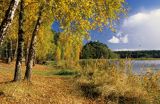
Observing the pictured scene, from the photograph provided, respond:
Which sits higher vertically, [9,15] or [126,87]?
[9,15]

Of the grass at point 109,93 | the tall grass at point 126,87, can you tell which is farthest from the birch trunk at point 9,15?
the tall grass at point 126,87

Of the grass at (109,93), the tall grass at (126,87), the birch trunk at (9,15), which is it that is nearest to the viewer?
the birch trunk at (9,15)

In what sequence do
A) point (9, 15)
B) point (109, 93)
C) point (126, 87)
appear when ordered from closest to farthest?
point (9, 15) < point (109, 93) < point (126, 87)

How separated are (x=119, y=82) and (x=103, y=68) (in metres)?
7.29

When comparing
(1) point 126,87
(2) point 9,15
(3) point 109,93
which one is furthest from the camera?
(1) point 126,87

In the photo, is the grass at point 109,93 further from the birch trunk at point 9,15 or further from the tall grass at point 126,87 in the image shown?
the birch trunk at point 9,15

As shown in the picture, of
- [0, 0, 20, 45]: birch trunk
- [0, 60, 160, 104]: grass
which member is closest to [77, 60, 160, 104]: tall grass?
[0, 60, 160, 104]: grass

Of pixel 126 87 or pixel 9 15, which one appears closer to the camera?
pixel 9 15

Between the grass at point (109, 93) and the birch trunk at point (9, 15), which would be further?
the grass at point (109, 93)

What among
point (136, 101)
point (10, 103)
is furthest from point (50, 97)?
point (136, 101)

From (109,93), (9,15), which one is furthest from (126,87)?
(9,15)

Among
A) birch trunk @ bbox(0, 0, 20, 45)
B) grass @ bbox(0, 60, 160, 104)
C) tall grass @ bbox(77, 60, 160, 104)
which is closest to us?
birch trunk @ bbox(0, 0, 20, 45)

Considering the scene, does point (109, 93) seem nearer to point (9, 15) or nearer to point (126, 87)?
point (126, 87)

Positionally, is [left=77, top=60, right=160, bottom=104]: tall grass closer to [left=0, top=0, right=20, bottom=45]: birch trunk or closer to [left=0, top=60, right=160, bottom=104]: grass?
[left=0, top=60, right=160, bottom=104]: grass
